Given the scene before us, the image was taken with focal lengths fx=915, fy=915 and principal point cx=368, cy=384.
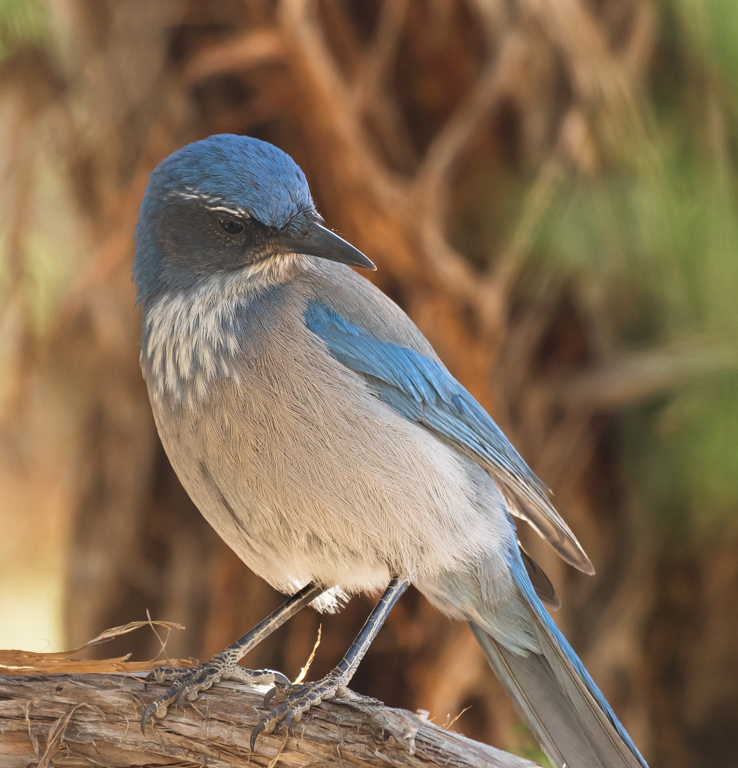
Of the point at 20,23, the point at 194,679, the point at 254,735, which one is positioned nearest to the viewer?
the point at 254,735

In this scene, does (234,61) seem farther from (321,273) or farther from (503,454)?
(503,454)

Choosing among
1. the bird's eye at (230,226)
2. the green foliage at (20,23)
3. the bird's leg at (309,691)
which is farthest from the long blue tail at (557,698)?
the green foliage at (20,23)

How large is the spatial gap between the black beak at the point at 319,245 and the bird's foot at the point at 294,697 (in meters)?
1.24

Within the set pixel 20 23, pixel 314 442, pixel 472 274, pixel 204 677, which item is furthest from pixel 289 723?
pixel 20 23

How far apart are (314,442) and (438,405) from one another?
0.57m

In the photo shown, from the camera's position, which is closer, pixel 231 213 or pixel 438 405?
pixel 231 213

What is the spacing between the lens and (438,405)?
3.09 m

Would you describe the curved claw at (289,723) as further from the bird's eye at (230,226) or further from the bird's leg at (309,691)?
the bird's eye at (230,226)

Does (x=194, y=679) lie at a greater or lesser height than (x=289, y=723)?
greater

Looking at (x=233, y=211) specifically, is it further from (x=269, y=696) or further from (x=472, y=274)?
(x=472, y=274)

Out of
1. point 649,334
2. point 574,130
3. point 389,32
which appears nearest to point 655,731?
point 649,334

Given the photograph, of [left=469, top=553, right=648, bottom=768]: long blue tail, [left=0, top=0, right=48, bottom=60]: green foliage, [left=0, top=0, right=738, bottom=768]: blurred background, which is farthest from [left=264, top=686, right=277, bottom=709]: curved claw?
[left=0, top=0, right=48, bottom=60]: green foliage

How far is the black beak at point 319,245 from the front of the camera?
9.24 ft

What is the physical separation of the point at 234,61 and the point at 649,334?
8.18ft
